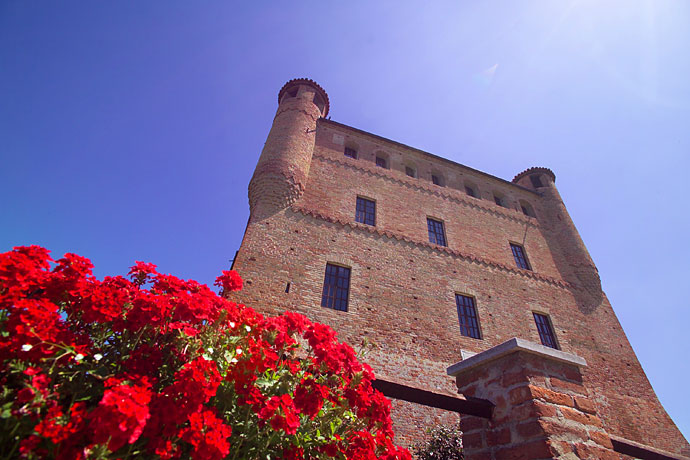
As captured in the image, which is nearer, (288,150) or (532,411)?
(532,411)

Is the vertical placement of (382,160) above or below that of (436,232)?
above

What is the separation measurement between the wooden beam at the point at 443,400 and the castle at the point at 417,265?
18.3ft

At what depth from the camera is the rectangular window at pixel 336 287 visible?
9.31m

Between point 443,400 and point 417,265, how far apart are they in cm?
866

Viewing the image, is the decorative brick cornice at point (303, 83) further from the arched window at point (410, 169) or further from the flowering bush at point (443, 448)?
the flowering bush at point (443, 448)

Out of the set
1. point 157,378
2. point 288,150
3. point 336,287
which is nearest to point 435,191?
point 288,150

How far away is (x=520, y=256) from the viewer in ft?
45.6

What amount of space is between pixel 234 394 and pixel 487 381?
6.81 ft

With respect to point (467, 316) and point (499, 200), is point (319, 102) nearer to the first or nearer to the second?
point (499, 200)

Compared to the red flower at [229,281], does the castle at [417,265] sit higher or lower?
higher

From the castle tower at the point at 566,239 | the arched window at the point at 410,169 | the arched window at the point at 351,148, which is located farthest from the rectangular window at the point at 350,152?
the castle tower at the point at 566,239

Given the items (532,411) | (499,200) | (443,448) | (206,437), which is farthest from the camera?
(499,200)

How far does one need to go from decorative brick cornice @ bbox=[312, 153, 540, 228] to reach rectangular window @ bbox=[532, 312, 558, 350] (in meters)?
4.81

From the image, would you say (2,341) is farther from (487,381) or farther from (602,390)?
(602,390)
